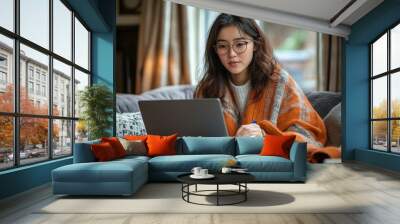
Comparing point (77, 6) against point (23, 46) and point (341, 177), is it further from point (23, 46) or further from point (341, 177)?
point (341, 177)

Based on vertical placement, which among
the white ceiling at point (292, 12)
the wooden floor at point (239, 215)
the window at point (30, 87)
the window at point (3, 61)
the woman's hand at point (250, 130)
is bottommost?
the wooden floor at point (239, 215)

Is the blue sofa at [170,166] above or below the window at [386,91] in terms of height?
below

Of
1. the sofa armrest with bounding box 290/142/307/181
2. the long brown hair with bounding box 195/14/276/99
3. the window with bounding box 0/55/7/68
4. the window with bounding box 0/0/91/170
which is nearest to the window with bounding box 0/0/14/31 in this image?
the window with bounding box 0/0/91/170

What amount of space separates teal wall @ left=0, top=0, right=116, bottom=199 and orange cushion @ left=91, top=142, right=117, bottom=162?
0.87 metres

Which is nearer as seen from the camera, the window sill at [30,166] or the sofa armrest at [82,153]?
the window sill at [30,166]

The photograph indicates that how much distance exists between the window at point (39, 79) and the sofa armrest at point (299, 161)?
381cm

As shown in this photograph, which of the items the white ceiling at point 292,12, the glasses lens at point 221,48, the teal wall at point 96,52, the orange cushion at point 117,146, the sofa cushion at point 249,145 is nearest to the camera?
the teal wall at point 96,52

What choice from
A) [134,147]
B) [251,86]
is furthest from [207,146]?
[251,86]

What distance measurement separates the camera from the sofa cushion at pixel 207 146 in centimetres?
659

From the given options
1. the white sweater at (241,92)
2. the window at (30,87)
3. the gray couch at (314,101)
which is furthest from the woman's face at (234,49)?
the window at (30,87)

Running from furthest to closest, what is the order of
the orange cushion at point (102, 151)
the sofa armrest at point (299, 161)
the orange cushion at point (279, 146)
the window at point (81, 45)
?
the window at point (81, 45), the orange cushion at point (279, 146), the sofa armrest at point (299, 161), the orange cushion at point (102, 151)

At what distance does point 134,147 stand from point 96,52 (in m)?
3.24

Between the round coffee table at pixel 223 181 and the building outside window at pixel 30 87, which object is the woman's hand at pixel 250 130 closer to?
the round coffee table at pixel 223 181

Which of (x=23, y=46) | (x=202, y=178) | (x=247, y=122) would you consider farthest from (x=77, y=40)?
(x=202, y=178)
